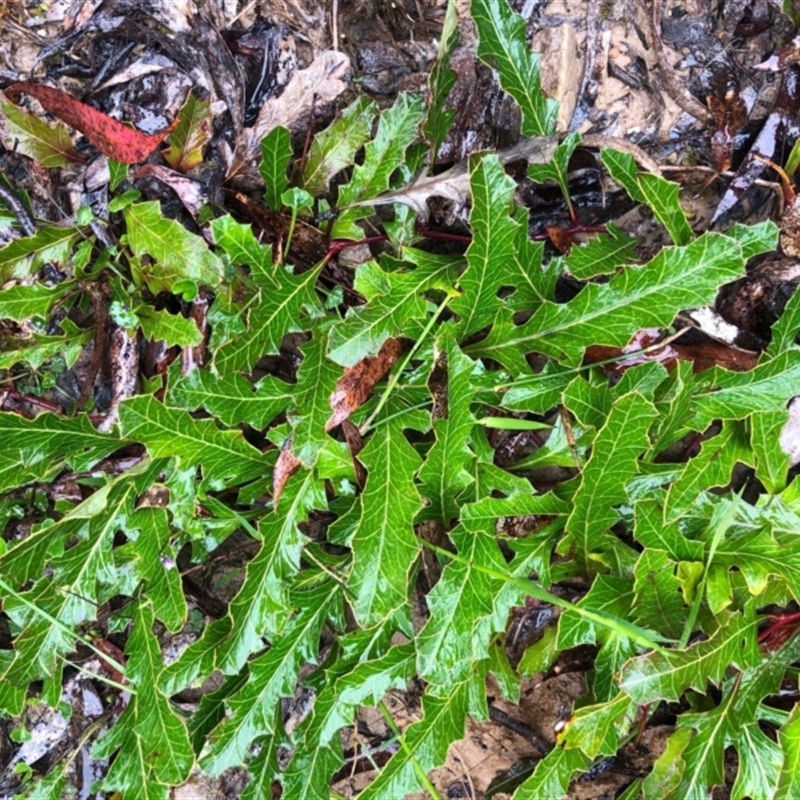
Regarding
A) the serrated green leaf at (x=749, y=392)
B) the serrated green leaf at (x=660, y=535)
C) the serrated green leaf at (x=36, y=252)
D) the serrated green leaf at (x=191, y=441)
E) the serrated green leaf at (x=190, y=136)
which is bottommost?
the serrated green leaf at (x=660, y=535)

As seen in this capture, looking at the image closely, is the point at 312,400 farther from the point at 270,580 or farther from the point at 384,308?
the point at 270,580

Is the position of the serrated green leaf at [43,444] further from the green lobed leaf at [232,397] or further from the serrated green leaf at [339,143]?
the serrated green leaf at [339,143]

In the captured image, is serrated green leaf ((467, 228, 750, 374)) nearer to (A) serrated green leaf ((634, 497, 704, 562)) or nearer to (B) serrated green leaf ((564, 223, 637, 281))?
(B) serrated green leaf ((564, 223, 637, 281))

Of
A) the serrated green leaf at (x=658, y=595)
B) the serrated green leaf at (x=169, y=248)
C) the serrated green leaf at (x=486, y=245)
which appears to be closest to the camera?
the serrated green leaf at (x=486, y=245)

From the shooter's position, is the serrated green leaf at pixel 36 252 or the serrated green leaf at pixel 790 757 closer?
the serrated green leaf at pixel 790 757

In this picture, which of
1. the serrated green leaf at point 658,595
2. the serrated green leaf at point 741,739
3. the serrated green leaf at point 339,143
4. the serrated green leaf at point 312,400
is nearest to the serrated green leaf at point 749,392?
the serrated green leaf at point 658,595

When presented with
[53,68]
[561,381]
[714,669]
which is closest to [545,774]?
[714,669]

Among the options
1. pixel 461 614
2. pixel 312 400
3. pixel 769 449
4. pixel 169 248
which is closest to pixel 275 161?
pixel 169 248

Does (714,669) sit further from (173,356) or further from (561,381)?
(173,356)

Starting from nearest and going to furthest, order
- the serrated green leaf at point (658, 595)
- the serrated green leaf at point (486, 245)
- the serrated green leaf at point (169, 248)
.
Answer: the serrated green leaf at point (486, 245), the serrated green leaf at point (658, 595), the serrated green leaf at point (169, 248)
